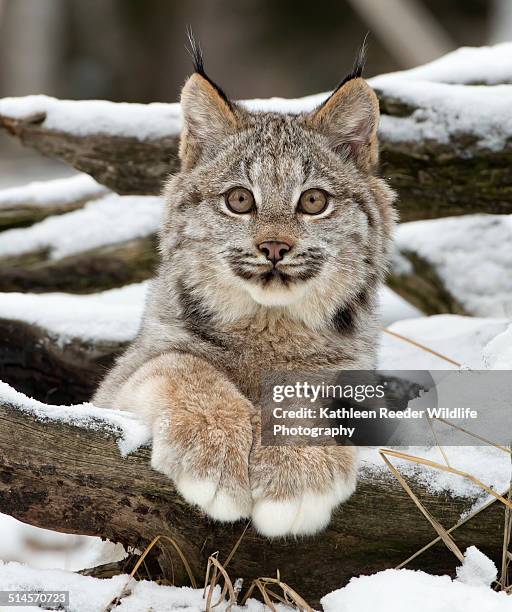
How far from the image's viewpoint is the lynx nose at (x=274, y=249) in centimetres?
336

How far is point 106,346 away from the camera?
5.14m

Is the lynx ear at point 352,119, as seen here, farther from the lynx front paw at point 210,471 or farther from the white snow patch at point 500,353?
the lynx front paw at point 210,471

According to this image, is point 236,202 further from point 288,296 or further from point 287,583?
point 287,583

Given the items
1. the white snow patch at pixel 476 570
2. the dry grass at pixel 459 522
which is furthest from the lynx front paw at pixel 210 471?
the white snow patch at pixel 476 570

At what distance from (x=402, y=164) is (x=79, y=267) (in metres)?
2.36

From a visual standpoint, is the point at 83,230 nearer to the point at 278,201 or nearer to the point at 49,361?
the point at 49,361

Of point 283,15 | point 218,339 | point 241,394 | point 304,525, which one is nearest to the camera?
point 304,525

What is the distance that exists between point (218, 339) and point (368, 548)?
1.08 metres

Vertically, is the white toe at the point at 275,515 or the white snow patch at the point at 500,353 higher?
the white snow patch at the point at 500,353

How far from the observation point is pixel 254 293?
344 centimetres

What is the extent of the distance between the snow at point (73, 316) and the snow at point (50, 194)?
949mm

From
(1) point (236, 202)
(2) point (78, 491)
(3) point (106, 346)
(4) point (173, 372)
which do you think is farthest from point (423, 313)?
(2) point (78, 491)

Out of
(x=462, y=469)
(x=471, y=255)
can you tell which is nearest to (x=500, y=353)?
(x=462, y=469)

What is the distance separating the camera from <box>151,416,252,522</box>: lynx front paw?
2801 mm
